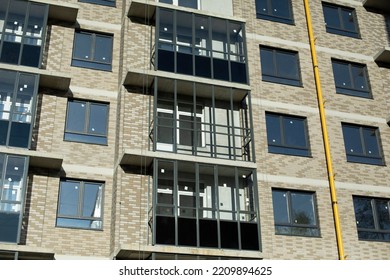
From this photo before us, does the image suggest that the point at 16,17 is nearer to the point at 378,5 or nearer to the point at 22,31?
the point at 22,31

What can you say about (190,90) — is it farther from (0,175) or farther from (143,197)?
(0,175)

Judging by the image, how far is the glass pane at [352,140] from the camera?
2055cm

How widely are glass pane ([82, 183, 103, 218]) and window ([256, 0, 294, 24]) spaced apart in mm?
9081

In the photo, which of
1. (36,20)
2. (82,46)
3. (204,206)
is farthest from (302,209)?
(36,20)

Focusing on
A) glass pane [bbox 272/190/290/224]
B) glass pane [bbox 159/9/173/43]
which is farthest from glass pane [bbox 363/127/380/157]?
glass pane [bbox 159/9/173/43]

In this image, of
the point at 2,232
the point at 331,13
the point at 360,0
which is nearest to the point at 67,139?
the point at 2,232

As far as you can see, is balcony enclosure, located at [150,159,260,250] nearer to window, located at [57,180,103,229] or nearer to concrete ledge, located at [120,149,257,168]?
concrete ledge, located at [120,149,257,168]

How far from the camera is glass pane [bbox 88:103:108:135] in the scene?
18688 millimetres

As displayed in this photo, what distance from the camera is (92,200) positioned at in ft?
58.4

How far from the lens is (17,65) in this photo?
17.9m

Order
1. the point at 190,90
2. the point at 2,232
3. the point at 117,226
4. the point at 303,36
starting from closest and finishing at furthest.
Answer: the point at 2,232
the point at 117,226
the point at 190,90
the point at 303,36

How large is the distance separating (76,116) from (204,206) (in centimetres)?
500

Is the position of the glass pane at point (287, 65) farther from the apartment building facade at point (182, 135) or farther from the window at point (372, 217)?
the window at point (372, 217)

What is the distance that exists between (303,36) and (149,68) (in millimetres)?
6387
